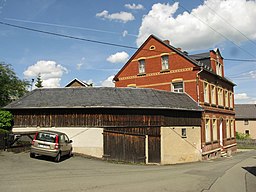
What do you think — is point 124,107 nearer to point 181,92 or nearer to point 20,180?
point 181,92

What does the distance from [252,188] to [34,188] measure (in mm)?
8719

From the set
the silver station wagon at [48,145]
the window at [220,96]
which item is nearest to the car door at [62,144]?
the silver station wagon at [48,145]

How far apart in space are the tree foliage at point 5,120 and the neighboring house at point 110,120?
0.48 m

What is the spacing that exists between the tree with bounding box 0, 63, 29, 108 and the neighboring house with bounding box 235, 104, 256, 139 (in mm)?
46906

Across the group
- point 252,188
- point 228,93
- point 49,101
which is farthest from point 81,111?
point 228,93

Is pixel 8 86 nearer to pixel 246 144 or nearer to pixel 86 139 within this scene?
pixel 86 139

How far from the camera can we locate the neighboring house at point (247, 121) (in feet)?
193

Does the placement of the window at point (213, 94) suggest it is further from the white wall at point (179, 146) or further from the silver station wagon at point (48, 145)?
the silver station wagon at point (48, 145)

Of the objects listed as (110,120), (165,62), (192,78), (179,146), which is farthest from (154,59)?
(110,120)

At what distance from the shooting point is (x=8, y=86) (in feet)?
99.9

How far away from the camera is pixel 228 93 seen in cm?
3544

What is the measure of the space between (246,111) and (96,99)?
164 feet

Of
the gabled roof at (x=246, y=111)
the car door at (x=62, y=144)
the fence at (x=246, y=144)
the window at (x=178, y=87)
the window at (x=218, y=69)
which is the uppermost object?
the window at (x=218, y=69)

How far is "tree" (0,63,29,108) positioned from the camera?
3019cm
